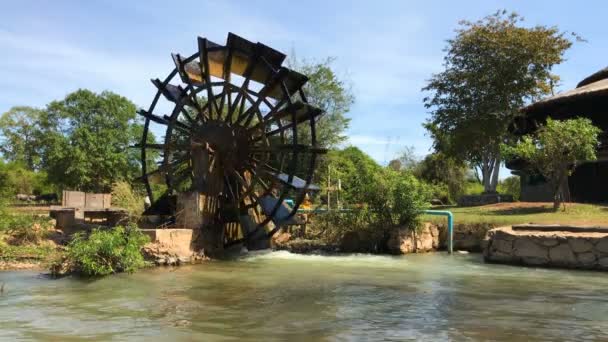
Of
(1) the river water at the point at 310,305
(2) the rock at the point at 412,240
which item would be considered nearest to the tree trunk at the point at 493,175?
(2) the rock at the point at 412,240

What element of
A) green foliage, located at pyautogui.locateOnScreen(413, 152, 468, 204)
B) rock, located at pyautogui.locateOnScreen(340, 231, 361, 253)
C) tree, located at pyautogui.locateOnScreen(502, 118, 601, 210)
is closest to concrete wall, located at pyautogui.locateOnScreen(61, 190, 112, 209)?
rock, located at pyautogui.locateOnScreen(340, 231, 361, 253)

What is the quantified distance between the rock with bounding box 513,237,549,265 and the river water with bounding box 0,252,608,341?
0.56 meters

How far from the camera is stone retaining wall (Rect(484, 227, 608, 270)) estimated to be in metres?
9.17

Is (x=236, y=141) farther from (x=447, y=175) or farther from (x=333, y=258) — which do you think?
(x=447, y=175)

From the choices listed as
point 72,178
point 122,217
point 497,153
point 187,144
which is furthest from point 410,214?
point 72,178

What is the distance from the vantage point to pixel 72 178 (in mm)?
29344

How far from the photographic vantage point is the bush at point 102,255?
7809 millimetres

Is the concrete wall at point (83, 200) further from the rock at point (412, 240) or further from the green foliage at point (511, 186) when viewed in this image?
the green foliage at point (511, 186)

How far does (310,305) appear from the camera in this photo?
19.8ft

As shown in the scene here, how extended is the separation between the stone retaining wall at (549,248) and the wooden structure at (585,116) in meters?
7.58

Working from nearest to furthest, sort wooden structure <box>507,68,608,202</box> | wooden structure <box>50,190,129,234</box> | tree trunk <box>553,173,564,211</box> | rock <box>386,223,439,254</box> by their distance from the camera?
1. rock <box>386,223,439,254</box>
2. wooden structure <box>50,190,129,234</box>
3. tree trunk <box>553,173,564,211</box>
4. wooden structure <box>507,68,608,202</box>

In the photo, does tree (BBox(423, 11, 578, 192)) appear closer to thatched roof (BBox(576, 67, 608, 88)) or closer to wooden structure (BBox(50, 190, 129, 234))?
thatched roof (BBox(576, 67, 608, 88))

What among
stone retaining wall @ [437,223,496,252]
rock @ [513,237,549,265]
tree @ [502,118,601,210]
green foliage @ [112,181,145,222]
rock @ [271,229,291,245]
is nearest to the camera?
rock @ [513,237,549,265]

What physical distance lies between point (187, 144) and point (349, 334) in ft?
27.8
